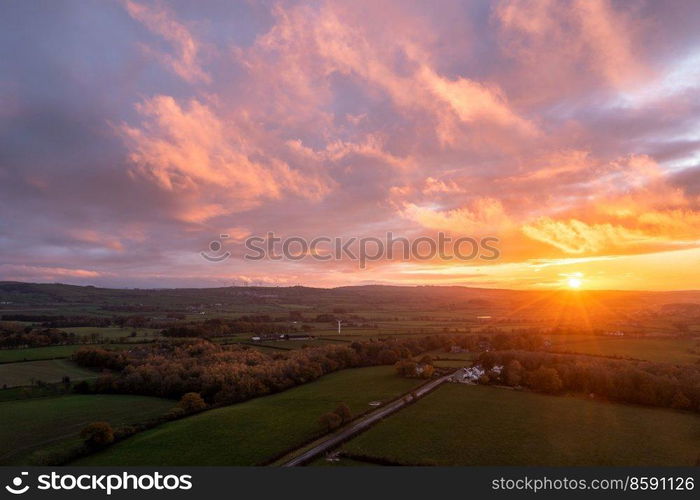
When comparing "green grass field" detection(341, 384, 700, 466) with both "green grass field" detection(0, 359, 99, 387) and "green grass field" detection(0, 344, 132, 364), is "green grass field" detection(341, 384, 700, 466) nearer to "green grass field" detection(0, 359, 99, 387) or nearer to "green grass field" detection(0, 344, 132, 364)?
"green grass field" detection(0, 359, 99, 387)

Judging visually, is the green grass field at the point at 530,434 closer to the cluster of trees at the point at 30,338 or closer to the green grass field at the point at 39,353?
the green grass field at the point at 39,353

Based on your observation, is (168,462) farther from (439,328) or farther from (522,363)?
(439,328)

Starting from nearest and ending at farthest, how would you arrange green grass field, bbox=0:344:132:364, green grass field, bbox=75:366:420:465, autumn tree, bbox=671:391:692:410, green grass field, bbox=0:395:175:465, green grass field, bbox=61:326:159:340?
green grass field, bbox=75:366:420:465 → green grass field, bbox=0:395:175:465 → autumn tree, bbox=671:391:692:410 → green grass field, bbox=0:344:132:364 → green grass field, bbox=61:326:159:340

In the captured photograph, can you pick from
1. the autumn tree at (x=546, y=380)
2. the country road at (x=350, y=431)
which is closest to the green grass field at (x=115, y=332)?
the country road at (x=350, y=431)

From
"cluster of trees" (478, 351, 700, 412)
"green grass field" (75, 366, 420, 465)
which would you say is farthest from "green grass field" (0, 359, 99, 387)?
"cluster of trees" (478, 351, 700, 412)

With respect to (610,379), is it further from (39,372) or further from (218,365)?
(39,372)

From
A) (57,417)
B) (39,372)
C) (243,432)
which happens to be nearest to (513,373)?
(243,432)
